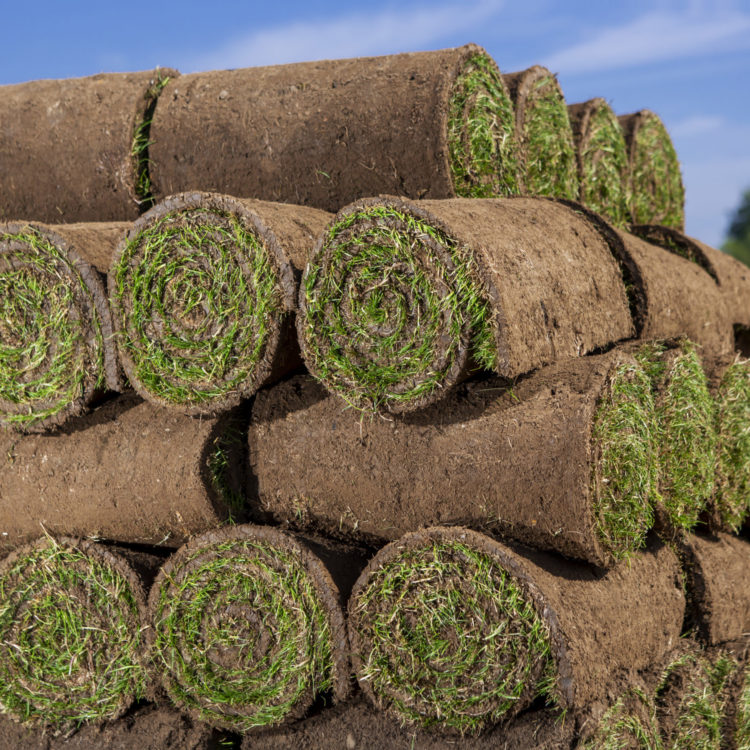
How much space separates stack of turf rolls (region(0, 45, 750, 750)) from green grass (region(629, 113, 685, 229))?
6.47 feet

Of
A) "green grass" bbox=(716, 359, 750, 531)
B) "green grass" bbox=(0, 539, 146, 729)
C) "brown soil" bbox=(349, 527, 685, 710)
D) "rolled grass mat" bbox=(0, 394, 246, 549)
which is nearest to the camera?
"brown soil" bbox=(349, 527, 685, 710)

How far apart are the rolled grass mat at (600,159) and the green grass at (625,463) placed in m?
1.89

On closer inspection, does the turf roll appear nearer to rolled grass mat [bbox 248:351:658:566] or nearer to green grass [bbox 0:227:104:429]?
green grass [bbox 0:227:104:429]

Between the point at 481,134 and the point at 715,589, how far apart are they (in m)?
2.12

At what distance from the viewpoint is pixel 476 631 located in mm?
2928

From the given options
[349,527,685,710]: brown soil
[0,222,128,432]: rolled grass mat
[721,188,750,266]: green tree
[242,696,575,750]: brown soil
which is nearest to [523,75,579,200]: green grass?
[349,527,685,710]: brown soil

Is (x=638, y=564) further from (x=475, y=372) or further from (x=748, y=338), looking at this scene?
(x=748, y=338)

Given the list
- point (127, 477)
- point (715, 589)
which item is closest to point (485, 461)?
point (127, 477)

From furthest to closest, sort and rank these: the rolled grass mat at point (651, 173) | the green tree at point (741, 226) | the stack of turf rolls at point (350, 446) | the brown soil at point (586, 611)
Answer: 1. the green tree at point (741, 226)
2. the rolled grass mat at point (651, 173)
3. the stack of turf rolls at point (350, 446)
4. the brown soil at point (586, 611)

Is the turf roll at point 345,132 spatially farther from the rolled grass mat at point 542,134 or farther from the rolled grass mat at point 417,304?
the rolled grass mat at point 417,304

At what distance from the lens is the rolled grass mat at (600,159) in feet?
16.3

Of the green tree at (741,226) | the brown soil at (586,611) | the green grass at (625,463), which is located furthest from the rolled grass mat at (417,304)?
the green tree at (741,226)

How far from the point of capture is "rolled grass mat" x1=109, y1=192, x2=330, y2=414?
10.1 ft

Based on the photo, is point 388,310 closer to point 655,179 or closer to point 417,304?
point 417,304
